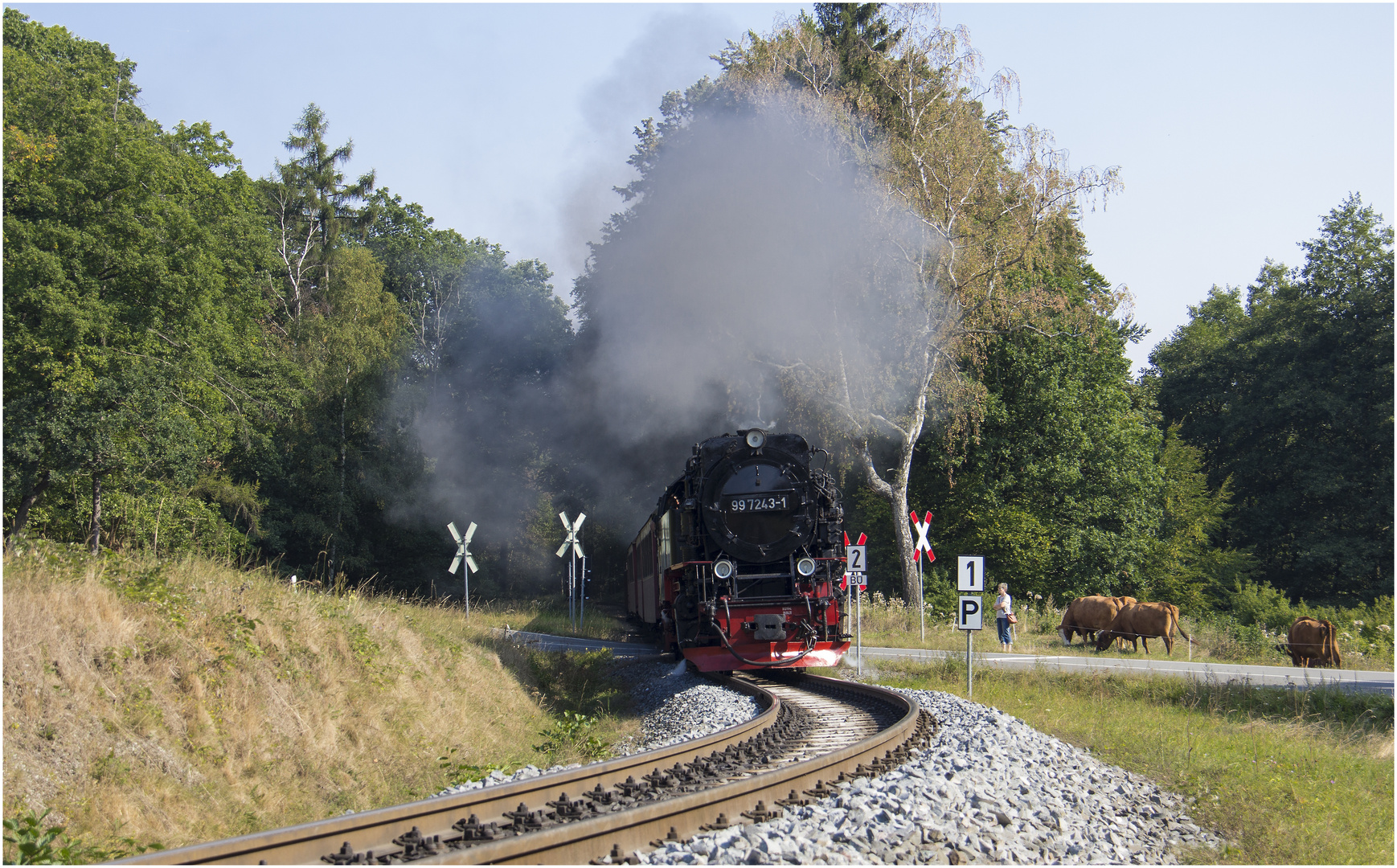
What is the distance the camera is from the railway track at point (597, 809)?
418cm

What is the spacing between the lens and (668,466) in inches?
1177

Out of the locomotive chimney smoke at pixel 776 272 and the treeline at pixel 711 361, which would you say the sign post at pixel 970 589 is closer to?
the treeline at pixel 711 361

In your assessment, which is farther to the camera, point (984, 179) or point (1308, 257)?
point (1308, 257)

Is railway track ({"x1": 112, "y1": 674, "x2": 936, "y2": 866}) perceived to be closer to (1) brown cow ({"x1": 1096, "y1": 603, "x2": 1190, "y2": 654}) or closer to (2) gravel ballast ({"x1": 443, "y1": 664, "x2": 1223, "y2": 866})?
(2) gravel ballast ({"x1": 443, "y1": 664, "x2": 1223, "y2": 866})

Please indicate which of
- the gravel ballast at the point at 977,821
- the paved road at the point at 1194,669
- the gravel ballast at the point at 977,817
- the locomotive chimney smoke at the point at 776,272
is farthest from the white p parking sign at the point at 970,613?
the locomotive chimney smoke at the point at 776,272

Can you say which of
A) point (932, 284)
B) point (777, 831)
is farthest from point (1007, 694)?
point (932, 284)

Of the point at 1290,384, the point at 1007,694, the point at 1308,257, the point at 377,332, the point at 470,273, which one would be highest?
the point at 470,273

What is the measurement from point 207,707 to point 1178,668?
12.9 metres

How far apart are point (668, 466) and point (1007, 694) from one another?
19000 mm

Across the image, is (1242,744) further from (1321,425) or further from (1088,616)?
(1321,425)

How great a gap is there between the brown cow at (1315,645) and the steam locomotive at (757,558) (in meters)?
8.43

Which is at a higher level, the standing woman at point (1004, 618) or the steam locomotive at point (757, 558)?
the steam locomotive at point (757, 558)

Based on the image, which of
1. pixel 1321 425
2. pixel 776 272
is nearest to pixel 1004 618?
pixel 776 272

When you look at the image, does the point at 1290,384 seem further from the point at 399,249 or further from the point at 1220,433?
the point at 399,249
